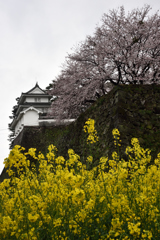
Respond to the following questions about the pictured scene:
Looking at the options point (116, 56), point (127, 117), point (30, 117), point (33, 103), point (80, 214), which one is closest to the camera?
point (80, 214)

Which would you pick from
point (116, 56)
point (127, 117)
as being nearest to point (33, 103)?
point (116, 56)

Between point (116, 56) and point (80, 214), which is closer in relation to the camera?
point (80, 214)

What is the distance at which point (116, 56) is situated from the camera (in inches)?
633

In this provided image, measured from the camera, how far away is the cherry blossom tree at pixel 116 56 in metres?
16.1

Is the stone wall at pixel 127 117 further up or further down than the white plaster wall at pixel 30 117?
further down

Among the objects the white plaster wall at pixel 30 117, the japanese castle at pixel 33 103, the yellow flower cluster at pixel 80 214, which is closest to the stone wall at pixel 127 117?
the yellow flower cluster at pixel 80 214

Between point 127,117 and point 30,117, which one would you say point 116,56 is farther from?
point 30,117

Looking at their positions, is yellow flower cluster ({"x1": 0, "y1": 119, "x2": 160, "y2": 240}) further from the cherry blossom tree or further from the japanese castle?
the japanese castle

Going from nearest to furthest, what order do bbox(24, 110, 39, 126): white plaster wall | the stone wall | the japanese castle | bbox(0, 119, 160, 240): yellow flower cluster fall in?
bbox(0, 119, 160, 240): yellow flower cluster, the stone wall, bbox(24, 110, 39, 126): white plaster wall, the japanese castle

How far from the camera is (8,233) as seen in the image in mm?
3010

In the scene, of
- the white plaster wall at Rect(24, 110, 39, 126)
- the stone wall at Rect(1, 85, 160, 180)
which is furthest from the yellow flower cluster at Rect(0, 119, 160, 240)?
the white plaster wall at Rect(24, 110, 39, 126)

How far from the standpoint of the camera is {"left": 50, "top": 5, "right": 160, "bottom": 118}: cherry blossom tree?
16.1 metres

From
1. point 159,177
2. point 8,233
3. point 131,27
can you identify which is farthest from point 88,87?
point 8,233

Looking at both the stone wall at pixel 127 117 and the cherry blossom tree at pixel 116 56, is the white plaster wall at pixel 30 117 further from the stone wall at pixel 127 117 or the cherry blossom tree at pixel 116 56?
the stone wall at pixel 127 117
